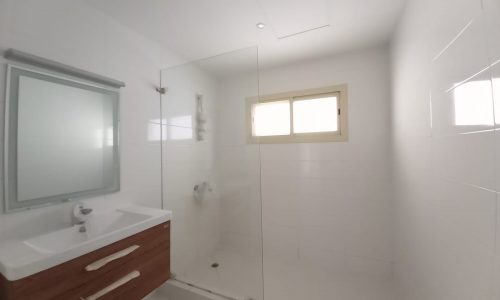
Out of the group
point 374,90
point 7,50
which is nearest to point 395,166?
point 374,90

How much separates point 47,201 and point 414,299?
2403 millimetres

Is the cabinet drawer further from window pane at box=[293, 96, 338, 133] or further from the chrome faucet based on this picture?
window pane at box=[293, 96, 338, 133]

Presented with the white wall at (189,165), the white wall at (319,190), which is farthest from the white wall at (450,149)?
the white wall at (189,165)

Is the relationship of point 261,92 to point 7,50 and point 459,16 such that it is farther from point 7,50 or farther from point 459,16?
point 7,50

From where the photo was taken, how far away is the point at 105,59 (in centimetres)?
140

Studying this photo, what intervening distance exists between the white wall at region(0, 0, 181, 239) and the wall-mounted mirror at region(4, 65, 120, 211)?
0.21ft

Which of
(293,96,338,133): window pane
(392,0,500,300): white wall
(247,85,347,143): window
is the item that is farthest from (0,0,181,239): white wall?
(392,0,500,300): white wall

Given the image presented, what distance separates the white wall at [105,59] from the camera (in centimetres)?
102

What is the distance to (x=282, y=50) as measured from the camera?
1.97 m

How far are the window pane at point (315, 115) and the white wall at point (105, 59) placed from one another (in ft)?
4.94

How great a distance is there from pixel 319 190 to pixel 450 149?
1373mm

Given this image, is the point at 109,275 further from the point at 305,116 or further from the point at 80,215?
the point at 305,116

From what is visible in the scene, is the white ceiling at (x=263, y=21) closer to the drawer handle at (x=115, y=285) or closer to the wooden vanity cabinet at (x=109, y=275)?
the wooden vanity cabinet at (x=109, y=275)

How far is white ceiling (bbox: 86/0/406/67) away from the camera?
133 centimetres
